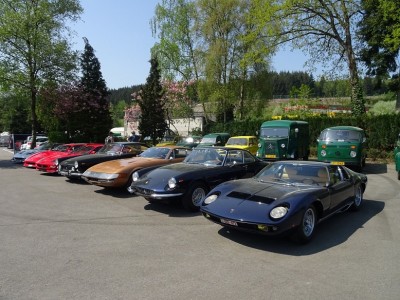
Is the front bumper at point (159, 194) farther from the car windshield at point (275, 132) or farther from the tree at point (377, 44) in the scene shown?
the tree at point (377, 44)

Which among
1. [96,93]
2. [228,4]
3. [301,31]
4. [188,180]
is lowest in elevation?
[188,180]

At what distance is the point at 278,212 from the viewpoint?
5.46 metres

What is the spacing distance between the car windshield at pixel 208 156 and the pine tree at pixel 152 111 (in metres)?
23.2

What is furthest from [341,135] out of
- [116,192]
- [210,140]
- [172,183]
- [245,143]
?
[172,183]

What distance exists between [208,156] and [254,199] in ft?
11.4

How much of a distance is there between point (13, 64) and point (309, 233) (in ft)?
81.7

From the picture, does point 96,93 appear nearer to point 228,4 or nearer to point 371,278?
point 228,4

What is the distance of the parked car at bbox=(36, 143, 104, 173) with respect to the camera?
14414 millimetres

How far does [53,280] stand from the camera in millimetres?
4320

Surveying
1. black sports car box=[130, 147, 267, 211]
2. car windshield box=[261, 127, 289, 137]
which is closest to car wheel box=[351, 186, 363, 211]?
black sports car box=[130, 147, 267, 211]

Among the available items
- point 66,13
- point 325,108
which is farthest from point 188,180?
point 325,108

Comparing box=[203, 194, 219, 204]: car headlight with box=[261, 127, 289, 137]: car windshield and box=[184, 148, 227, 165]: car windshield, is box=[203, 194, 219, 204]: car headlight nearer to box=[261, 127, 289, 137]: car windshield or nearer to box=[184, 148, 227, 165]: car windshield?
box=[184, 148, 227, 165]: car windshield

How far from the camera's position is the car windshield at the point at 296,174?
267 inches

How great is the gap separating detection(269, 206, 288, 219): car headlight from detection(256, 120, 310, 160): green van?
11635 millimetres
